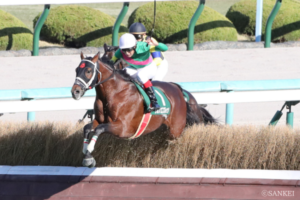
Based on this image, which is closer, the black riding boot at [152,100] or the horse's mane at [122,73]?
the horse's mane at [122,73]

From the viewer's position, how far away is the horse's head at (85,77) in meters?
4.35

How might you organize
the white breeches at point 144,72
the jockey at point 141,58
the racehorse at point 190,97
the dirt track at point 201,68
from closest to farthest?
the jockey at point 141,58 → the white breeches at point 144,72 → the racehorse at point 190,97 → the dirt track at point 201,68

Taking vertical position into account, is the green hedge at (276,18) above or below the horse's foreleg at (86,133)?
above

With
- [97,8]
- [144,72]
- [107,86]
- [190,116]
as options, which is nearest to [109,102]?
[107,86]

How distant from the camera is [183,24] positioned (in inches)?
492

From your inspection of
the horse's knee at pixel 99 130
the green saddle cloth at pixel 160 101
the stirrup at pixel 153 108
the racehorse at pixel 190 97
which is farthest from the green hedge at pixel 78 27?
the horse's knee at pixel 99 130

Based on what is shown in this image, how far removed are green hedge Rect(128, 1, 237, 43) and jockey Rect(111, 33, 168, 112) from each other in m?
7.00

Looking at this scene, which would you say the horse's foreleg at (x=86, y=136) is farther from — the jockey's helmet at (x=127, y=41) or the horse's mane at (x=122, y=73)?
the jockey's helmet at (x=127, y=41)

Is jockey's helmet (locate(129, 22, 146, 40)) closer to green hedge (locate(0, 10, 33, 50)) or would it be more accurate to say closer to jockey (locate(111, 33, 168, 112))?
jockey (locate(111, 33, 168, 112))

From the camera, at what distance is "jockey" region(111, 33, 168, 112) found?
5016mm

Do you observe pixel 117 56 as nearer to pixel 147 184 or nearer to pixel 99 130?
pixel 99 130

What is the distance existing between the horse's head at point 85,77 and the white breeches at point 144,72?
2.07ft

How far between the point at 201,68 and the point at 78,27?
13.2 feet

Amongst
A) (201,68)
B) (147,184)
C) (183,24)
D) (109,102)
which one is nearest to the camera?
(109,102)
